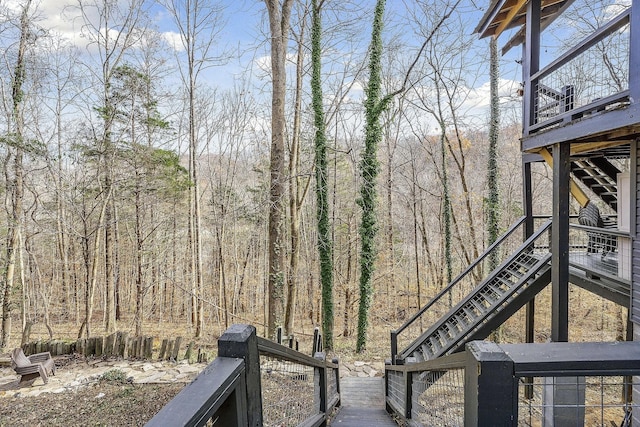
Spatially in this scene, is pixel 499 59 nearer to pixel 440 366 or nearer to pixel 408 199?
pixel 408 199

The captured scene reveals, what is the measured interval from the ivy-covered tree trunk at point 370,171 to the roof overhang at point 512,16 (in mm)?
3005

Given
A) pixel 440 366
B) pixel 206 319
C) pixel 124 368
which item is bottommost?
pixel 206 319

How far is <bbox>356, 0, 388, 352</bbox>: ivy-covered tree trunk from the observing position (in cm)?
862

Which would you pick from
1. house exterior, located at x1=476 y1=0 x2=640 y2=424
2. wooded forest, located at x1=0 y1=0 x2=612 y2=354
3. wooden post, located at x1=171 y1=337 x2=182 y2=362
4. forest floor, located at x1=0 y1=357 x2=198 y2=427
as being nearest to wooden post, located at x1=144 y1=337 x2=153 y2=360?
forest floor, located at x1=0 y1=357 x2=198 y2=427

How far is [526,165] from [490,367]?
573 cm

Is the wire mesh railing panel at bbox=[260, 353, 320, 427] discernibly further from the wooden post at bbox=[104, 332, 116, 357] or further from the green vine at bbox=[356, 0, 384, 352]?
the wooden post at bbox=[104, 332, 116, 357]

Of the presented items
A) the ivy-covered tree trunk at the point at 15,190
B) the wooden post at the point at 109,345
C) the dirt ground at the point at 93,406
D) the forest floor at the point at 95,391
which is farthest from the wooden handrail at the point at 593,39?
the ivy-covered tree trunk at the point at 15,190

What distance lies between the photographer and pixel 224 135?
14.5 m

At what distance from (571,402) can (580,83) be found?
6024 mm

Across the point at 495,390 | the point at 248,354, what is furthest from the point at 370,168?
the point at 495,390

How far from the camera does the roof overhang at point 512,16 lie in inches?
194

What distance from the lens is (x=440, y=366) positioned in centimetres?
184

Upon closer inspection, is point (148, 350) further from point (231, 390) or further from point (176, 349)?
point (231, 390)

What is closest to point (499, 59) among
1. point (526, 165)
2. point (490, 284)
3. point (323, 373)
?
point (526, 165)
